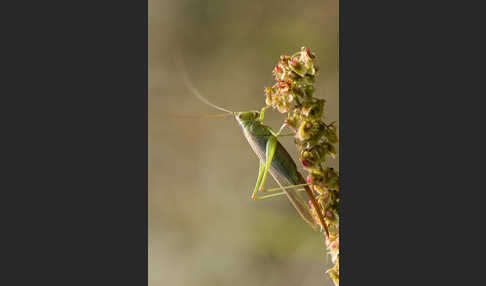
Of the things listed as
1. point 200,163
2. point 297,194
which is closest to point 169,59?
point 200,163

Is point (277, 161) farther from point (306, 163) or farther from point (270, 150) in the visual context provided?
point (306, 163)

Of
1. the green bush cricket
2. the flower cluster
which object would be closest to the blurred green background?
the green bush cricket

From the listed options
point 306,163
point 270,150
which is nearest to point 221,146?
point 270,150

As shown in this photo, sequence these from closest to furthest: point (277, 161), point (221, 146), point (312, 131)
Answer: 1. point (312, 131)
2. point (277, 161)
3. point (221, 146)

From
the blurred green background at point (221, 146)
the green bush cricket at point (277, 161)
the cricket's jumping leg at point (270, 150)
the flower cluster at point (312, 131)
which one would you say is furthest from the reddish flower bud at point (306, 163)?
the blurred green background at point (221, 146)

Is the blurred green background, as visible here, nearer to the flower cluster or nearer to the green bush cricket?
the green bush cricket

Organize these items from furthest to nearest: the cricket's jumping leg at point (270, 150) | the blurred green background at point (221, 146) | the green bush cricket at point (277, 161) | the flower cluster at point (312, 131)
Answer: the blurred green background at point (221, 146), the cricket's jumping leg at point (270, 150), the green bush cricket at point (277, 161), the flower cluster at point (312, 131)

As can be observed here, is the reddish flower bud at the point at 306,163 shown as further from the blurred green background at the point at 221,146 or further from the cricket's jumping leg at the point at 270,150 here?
the blurred green background at the point at 221,146
